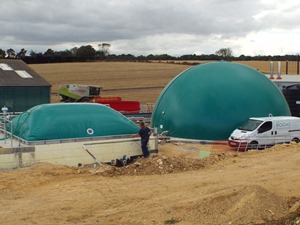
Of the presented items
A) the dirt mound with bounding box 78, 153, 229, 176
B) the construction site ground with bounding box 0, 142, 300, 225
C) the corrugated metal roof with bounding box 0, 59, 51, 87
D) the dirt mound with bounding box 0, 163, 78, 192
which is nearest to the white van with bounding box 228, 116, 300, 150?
the construction site ground with bounding box 0, 142, 300, 225

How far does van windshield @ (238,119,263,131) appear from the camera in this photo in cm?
2206

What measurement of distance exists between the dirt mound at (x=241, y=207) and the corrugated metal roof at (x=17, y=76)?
26.5 metres

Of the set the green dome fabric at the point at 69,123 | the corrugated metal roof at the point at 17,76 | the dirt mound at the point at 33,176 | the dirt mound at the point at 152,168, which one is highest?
the corrugated metal roof at the point at 17,76

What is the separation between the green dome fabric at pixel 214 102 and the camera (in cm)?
2353

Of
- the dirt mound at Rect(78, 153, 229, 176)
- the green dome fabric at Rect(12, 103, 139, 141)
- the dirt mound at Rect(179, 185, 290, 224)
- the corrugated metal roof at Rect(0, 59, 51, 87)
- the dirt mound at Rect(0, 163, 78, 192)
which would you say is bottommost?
the dirt mound at Rect(0, 163, 78, 192)

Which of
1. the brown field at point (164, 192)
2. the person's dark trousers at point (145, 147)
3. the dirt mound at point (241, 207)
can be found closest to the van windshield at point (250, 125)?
the brown field at point (164, 192)

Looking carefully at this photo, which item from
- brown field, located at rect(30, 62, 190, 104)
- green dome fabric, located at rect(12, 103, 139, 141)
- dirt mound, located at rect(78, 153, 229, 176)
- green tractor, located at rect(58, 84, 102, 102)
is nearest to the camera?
dirt mound, located at rect(78, 153, 229, 176)

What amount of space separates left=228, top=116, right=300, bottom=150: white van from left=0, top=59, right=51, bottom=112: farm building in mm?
17730

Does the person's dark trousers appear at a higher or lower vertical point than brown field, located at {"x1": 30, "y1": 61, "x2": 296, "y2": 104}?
lower

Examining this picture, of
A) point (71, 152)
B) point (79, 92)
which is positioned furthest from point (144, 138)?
point (79, 92)

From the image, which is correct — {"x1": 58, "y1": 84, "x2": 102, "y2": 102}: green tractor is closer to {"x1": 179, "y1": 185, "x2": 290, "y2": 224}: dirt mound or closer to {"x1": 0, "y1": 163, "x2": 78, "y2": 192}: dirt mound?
{"x1": 0, "y1": 163, "x2": 78, "y2": 192}: dirt mound

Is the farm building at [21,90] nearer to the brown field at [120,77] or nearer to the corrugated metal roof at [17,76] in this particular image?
the corrugated metal roof at [17,76]

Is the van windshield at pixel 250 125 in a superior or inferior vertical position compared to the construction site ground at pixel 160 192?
superior

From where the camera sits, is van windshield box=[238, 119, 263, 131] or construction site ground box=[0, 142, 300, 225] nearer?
construction site ground box=[0, 142, 300, 225]
